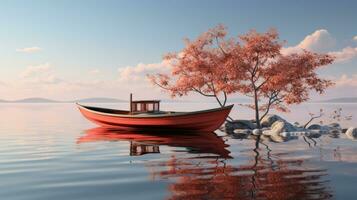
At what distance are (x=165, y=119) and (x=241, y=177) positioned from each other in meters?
17.4

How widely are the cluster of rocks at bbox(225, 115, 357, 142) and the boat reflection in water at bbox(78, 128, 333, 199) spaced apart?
10288 millimetres

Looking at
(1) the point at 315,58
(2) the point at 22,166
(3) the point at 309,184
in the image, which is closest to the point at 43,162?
(2) the point at 22,166

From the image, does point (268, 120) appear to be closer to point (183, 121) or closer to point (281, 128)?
point (281, 128)

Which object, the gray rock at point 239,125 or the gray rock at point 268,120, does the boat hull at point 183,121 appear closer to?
the gray rock at point 239,125

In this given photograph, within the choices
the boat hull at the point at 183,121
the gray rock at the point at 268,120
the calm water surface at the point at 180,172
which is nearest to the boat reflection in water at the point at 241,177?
the calm water surface at the point at 180,172

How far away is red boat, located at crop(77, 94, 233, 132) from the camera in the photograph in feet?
91.1

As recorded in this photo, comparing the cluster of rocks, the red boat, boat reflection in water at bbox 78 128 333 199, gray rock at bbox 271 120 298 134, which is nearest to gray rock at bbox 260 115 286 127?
the cluster of rocks

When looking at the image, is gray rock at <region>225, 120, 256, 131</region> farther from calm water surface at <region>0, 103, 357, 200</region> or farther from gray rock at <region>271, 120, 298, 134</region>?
calm water surface at <region>0, 103, 357, 200</region>

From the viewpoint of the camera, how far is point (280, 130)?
28.8m

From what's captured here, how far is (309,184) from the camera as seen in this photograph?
10289 millimetres

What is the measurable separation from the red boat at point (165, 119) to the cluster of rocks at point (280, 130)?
2.08 meters

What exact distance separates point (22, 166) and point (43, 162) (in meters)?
1.01

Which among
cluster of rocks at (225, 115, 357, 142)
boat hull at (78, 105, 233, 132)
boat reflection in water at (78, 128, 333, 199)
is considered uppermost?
boat hull at (78, 105, 233, 132)

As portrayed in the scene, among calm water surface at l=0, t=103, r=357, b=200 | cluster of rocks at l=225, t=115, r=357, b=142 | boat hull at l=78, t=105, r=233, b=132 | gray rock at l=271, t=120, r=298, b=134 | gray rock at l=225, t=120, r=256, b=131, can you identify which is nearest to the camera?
calm water surface at l=0, t=103, r=357, b=200
